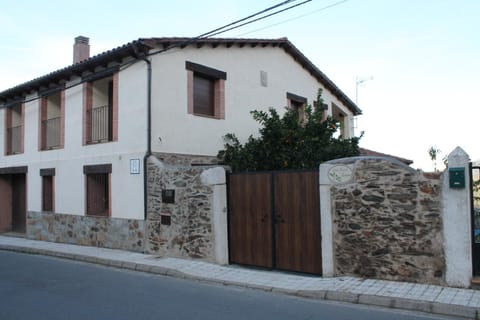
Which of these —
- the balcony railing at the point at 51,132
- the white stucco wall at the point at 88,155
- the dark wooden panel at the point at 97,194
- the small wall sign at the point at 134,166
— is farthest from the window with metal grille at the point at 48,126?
the small wall sign at the point at 134,166

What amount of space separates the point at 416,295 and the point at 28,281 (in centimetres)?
704

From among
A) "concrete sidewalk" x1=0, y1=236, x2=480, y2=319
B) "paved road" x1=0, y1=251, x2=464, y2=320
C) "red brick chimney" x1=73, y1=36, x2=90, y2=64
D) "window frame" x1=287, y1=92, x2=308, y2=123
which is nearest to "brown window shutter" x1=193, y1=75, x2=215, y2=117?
"window frame" x1=287, y1=92, x2=308, y2=123

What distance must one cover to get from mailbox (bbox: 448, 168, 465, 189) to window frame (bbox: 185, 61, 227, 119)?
297 inches

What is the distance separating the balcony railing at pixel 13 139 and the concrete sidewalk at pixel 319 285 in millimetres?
8487

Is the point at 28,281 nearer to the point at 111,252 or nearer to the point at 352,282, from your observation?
the point at 111,252

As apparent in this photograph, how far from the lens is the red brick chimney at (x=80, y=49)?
16547 millimetres

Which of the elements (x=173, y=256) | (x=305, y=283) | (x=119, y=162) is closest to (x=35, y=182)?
(x=119, y=162)

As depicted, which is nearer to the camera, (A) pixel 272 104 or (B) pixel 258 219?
(B) pixel 258 219

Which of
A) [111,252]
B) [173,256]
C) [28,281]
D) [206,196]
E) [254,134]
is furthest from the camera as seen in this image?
[254,134]

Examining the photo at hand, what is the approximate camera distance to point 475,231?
678cm

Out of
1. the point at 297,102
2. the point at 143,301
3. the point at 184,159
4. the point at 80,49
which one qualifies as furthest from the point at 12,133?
the point at 143,301

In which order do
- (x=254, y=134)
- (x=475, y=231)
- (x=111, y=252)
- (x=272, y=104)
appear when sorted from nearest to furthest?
1. (x=475, y=231)
2. (x=111, y=252)
3. (x=254, y=134)
4. (x=272, y=104)

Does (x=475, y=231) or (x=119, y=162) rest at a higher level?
(x=119, y=162)

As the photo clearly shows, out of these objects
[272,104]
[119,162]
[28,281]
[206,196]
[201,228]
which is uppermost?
[272,104]
